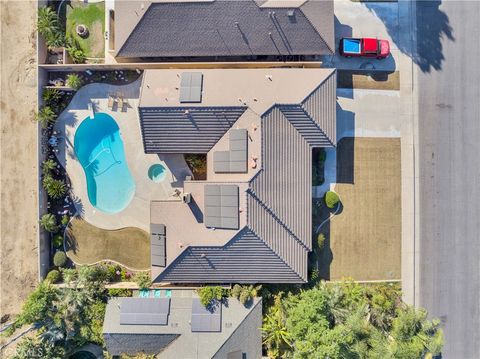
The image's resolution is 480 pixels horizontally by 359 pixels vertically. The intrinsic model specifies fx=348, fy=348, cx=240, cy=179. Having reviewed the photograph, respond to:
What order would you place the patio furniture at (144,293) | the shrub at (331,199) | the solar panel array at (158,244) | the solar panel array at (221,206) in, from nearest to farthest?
the solar panel array at (221,206)
the solar panel array at (158,244)
the patio furniture at (144,293)
the shrub at (331,199)

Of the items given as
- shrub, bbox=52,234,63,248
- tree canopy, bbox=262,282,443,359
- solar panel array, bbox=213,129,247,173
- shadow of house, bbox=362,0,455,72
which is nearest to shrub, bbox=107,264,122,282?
shrub, bbox=52,234,63,248

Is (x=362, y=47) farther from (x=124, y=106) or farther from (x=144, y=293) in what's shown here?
(x=144, y=293)

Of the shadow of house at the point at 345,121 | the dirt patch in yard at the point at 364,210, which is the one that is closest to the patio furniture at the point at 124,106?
the shadow of house at the point at 345,121

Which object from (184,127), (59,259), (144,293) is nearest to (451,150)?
(184,127)

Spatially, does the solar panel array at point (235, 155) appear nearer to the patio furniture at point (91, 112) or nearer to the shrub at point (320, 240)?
the shrub at point (320, 240)

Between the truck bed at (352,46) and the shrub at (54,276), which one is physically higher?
the truck bed at (352,46)

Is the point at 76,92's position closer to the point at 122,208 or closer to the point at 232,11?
the point at 122,208
